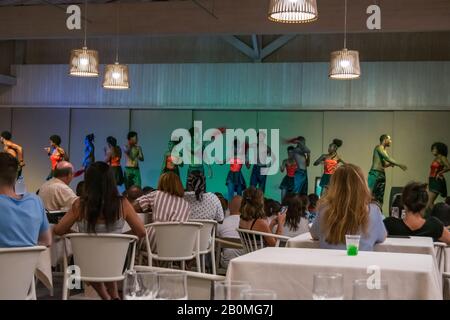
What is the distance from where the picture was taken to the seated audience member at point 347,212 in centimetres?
391

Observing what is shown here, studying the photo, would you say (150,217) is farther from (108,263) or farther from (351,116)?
(351,116)

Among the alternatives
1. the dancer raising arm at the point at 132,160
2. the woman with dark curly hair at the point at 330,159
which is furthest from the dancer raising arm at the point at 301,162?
the dancer raising arm at the point at 132,160

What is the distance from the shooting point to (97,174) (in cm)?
438

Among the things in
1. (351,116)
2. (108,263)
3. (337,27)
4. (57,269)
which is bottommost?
(57,269)

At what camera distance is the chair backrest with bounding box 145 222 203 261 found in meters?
5.53

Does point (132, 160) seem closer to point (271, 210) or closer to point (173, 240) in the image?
point (271, 210)

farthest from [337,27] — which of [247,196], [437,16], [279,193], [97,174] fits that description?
[97,174]

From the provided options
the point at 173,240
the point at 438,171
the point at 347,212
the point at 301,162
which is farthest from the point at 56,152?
the point at 347,212

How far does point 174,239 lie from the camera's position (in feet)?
18.2

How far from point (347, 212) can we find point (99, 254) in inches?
55.3

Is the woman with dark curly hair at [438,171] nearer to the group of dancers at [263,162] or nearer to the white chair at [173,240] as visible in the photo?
the group of dancers at [263,162]

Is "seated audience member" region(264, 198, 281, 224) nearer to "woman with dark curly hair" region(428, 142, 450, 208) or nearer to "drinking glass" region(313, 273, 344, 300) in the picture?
"drinking glass" region(313, 273, 344, 300)
